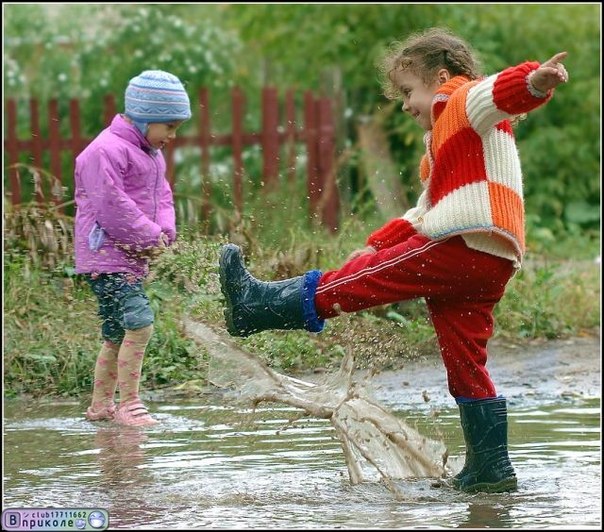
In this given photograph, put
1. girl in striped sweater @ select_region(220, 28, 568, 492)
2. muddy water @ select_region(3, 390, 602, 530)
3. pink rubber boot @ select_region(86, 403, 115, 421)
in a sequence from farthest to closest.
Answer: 1. pink rubber boot @ select_region(86, 403, 115, 421)
2. girl in striped sweater @ select_region(220, 28, 568, 492)
3. muddy water @ select_region(3, 390, 602, 530)

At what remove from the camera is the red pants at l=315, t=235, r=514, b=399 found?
473cm

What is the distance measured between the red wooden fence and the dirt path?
2716 mm

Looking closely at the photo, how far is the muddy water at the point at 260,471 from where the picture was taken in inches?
172

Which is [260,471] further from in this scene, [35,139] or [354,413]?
[35,139]


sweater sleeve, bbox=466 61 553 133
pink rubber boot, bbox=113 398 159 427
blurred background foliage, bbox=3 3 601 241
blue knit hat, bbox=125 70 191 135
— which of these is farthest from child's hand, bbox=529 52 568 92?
blurred background foliage, bbox=3 3 601 241

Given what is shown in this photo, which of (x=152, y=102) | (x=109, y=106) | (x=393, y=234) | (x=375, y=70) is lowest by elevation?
(x=393, y=234)

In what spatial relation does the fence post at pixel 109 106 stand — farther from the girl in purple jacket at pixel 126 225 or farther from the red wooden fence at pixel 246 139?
the girl in purple jacket at pixel 126 225

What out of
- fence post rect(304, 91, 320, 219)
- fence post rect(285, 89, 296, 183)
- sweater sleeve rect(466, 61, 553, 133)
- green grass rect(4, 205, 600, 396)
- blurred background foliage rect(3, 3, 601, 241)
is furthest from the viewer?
blurred background foliage rect(3, 3, 601, 241)

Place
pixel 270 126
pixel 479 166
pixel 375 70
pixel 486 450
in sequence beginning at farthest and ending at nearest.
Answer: pixel 375 70 < pixel 270 126 < pixel 486 450 < pixel 479 166

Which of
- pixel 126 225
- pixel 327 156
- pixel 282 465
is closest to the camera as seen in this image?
pixel 282 465

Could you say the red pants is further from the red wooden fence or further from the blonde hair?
the red wooden fence

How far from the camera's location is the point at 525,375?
24.3 feet

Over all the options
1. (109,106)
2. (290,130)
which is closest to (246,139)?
(290,130)

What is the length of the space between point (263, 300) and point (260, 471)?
706 millimetres
